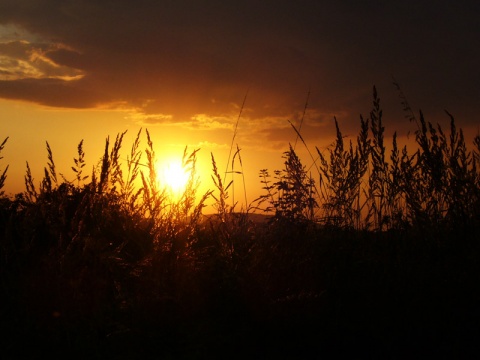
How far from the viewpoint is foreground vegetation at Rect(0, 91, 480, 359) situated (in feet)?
9.02

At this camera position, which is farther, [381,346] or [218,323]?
[218,323]

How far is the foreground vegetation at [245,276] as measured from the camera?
9.02 ft

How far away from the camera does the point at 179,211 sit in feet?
14.7

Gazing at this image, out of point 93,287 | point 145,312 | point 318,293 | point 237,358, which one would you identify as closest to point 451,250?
point 318,293

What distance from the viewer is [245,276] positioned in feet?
11.4

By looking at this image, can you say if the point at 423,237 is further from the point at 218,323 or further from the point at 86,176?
the point at 86,176

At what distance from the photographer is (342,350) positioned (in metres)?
2.73

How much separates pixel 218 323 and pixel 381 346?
1042mm

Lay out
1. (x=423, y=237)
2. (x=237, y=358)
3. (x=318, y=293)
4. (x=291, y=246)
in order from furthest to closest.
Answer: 1. (x=291, y=246)
2. (x=423, y=237)
3. (x=318, y=293)
4. (x=237, y=358)

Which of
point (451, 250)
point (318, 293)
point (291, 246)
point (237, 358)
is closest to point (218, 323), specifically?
point (237, 358)

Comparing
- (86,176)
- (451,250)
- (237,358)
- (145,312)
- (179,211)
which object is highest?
(86,176)

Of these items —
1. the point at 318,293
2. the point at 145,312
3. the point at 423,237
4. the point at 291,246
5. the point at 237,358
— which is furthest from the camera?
the point at 291,246

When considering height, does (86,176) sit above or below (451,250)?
above

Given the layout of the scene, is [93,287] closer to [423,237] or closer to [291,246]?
[291,246]
